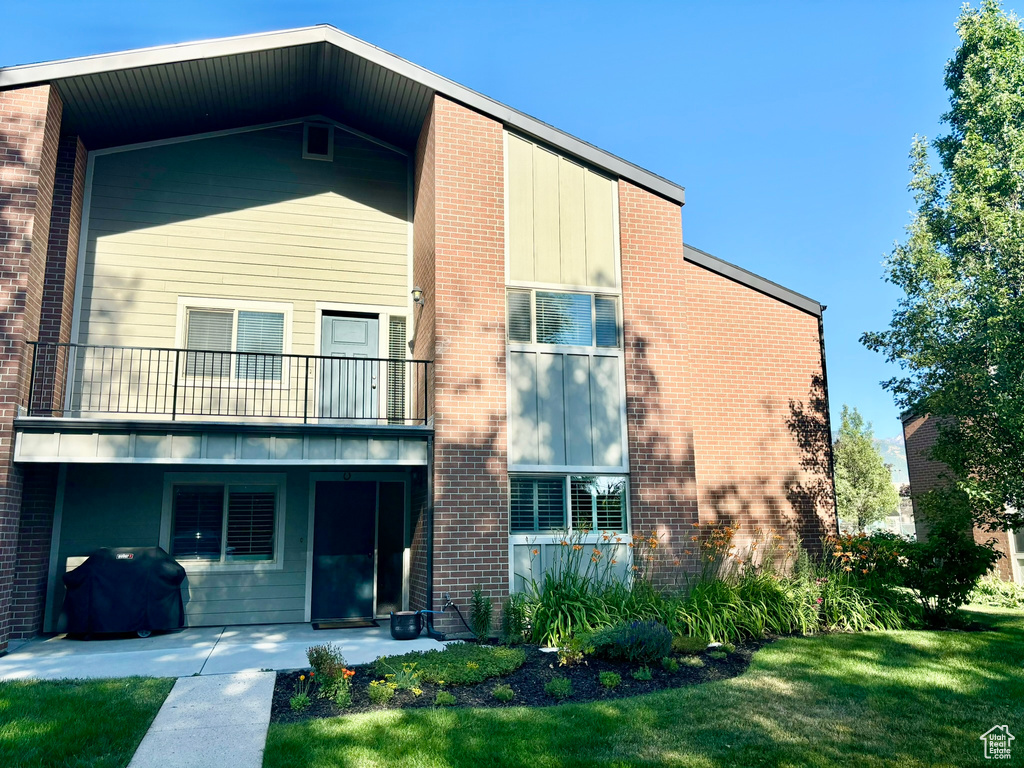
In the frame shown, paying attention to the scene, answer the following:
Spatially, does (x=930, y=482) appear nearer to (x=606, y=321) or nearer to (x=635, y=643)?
(x=606, y=321)

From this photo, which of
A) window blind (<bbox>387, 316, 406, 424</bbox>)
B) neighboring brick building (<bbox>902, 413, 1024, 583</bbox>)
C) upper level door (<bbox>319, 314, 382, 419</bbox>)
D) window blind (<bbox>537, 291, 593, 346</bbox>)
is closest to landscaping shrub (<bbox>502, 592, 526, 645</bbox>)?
window blind (<bbox>387, 316, 406, 424</bbox>)

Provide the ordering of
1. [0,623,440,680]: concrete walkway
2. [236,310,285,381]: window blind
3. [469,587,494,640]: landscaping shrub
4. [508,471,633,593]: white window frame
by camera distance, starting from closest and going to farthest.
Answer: [0,623,440,680]: concrete walkway → [469,587,494,640]: landscaping shrub → [508,471,633,593]: white window frame → [236,310,285,381]: window blind

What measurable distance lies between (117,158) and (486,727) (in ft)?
32.3

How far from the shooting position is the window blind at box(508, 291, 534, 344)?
1040cm

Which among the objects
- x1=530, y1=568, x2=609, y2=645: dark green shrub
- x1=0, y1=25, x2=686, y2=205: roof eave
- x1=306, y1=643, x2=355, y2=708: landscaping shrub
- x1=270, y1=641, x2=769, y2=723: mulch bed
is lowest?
x1=270, y1=641, x2=769, y2=723: mulch bed

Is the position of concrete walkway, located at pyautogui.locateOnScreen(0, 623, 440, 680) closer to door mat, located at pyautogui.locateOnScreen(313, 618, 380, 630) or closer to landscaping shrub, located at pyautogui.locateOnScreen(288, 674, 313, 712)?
door mat, located at pyautogui.locateOnScreen(313, 618, 380, 630)

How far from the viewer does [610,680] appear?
668 cm

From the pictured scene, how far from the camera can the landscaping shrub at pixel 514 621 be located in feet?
28.8

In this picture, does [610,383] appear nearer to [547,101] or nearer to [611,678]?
[611,678]

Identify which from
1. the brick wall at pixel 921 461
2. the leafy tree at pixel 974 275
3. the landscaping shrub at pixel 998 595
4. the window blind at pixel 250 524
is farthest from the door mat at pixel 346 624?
the brick wall at pixel 921 461

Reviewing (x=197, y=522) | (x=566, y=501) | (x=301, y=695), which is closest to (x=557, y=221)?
(x=566, y=501)

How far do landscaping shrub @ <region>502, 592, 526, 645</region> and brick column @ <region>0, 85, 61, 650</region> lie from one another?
5514 mm

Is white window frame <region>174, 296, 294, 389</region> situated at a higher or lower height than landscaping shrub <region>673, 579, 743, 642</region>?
higher

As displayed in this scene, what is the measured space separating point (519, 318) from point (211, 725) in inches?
252
